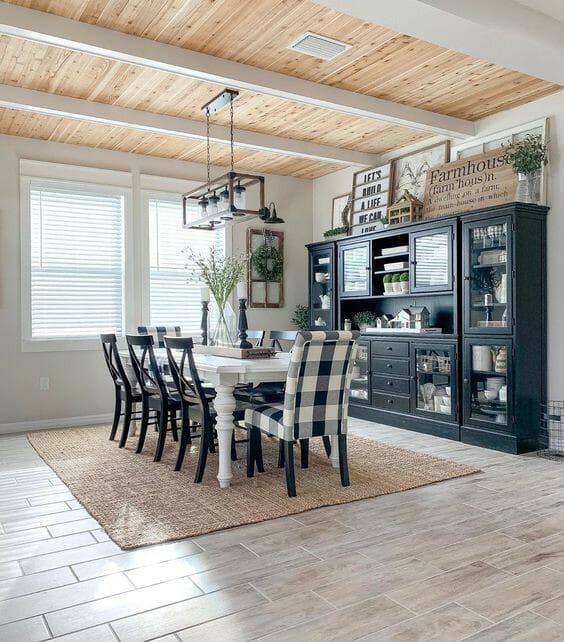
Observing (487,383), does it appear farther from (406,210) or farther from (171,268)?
(171,268)

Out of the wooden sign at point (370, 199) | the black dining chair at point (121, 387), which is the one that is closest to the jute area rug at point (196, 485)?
the black dining chair at point (121, 387)

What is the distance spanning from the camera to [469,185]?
5125mm

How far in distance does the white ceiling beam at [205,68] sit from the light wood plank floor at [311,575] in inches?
106

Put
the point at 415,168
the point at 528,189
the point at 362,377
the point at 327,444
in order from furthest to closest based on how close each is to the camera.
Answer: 1. the point at 362,377
2. the point at 415,168
3. the point at 528,189
4. the point at 327,444

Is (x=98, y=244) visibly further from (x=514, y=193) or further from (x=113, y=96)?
(x=514, y=193)

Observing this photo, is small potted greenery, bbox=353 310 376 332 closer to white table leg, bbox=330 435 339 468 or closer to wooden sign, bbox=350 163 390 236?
wooden sign, bbox=350 163 390 236

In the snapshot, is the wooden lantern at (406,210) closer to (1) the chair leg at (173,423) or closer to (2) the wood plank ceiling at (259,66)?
(2) the wood plank ceiling at (259,66)

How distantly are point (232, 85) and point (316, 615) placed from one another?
3.38m

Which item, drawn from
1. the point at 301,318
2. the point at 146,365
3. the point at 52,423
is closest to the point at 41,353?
the point at 52,423

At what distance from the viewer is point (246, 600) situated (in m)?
2.17

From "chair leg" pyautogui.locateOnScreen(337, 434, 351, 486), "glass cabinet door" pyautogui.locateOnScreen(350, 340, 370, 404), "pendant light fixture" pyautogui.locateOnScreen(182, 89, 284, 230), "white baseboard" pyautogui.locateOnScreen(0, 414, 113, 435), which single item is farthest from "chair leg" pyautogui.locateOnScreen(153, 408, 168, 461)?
"glass cabinet door" pyautogui.locateOnScreen(350, 340, 370, 404)

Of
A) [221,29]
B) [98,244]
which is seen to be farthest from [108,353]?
[221,29]

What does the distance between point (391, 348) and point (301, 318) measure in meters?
1.72

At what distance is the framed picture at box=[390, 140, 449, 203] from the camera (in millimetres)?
5586
